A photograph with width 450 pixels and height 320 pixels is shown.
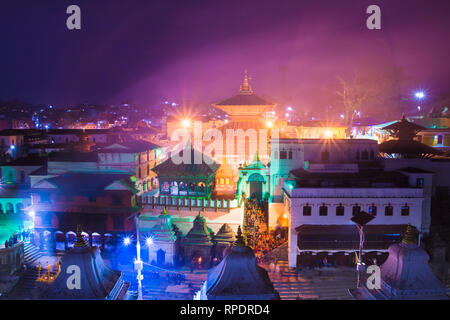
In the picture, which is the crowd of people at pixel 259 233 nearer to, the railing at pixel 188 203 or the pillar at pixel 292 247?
the pillar at pixel 292 247

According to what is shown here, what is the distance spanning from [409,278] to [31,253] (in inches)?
922

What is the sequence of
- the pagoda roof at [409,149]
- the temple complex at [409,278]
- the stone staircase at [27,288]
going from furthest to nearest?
the pagoda roof at [409,149] < the stone staircase at [27,288] < the temple complex at [409,278]

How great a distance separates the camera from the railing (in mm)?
24156

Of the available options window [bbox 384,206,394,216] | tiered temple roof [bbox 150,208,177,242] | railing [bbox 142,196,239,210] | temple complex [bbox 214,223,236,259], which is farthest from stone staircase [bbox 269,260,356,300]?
tiered temple roof [bbox 150,208,177,242]

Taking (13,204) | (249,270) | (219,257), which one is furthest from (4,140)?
(249,270)

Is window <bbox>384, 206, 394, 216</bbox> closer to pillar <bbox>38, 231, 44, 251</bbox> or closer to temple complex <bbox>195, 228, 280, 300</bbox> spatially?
temple complex <bbox>195, 228, 280, 300</bbox>

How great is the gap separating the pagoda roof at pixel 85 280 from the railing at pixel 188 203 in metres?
13.6

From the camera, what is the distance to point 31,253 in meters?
24.0

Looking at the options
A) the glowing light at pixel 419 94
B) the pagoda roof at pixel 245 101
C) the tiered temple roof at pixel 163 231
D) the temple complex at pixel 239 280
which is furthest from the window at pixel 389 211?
the glowing light at pixel 419 94

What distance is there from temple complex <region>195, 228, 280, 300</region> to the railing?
43.6 feet

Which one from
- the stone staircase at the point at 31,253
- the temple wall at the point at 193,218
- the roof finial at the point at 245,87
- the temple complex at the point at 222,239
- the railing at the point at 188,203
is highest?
the roof finial at the point at 245,87

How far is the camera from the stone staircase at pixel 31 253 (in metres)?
23.2
